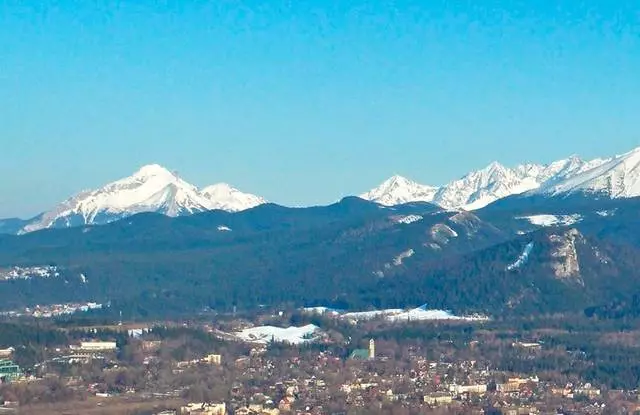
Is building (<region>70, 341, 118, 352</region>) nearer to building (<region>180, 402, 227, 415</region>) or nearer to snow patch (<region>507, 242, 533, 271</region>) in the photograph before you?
building (<region>180, 402, 227, 415</region>)

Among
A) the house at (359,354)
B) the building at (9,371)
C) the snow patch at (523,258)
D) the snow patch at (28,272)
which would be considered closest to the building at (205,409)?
the building at (9,371)

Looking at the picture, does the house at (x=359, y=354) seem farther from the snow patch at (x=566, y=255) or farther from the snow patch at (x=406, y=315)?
the snow patch at (x=566, y=255)

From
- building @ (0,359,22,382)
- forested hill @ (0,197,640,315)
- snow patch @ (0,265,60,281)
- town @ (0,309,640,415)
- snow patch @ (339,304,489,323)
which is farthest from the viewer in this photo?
snow patch @ (0,265,60,281)

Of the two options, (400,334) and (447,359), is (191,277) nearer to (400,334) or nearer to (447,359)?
(400,334)

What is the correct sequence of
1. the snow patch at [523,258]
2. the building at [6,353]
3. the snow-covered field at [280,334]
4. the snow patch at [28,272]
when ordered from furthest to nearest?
the snow patch at [28,272], the snow patch at [523,258], the snow-covered field at [280,334], the building at [6,353]

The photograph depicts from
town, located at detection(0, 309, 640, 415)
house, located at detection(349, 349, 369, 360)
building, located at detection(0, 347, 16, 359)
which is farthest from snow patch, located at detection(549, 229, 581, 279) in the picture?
building, located at detection(0, 347, 16, 359)

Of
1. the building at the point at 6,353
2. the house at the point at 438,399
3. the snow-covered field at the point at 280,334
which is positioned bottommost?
the house at the point at 438,399
